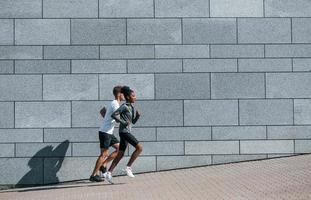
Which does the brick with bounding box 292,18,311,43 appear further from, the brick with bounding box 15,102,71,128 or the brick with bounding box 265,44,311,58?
the brick with bounding box 15,102,71,128

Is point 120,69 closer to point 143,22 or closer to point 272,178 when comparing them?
point 143,22

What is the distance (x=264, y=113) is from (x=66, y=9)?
187 inches

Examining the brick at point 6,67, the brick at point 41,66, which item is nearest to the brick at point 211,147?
the brick at point 41,66

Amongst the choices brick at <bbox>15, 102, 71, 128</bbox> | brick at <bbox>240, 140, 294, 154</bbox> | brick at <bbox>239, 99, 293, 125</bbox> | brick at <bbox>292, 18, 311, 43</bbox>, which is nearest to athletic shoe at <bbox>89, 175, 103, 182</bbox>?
brick at <bbox>15, 102, 71, 128</bbox>

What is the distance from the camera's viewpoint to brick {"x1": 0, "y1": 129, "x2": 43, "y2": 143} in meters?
12.0

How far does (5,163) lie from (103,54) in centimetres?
308

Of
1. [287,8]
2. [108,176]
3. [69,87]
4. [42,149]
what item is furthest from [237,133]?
[42,149]

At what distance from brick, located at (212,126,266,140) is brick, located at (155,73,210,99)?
0.78m

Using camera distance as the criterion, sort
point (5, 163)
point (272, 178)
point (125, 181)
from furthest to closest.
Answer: point (5, 163), point (125, 181), point (272, 178)

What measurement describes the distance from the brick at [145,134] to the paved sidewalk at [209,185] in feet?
2.48

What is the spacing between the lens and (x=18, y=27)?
12.1 meters

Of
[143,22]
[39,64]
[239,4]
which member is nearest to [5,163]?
[39,64]

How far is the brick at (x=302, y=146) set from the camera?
12227 mm

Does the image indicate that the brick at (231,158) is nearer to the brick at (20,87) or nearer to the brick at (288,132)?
the brick at (288,132)
